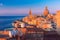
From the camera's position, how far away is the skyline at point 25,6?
197cm

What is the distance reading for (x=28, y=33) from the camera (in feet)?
6.47

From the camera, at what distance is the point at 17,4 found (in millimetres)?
1989

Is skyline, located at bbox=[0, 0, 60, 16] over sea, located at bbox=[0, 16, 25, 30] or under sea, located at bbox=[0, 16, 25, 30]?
over

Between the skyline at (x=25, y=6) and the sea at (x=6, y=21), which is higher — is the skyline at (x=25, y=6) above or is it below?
above

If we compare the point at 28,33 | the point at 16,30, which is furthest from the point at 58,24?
the point at 16,30

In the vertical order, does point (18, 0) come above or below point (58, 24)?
above

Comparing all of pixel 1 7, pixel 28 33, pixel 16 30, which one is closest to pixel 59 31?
pixel 28 33

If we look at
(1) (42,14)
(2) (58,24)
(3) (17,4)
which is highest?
(3) (17,4)

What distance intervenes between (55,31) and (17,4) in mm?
591

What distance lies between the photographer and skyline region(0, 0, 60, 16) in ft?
6.45

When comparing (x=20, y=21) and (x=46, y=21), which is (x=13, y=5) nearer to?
(x=20, y=21)

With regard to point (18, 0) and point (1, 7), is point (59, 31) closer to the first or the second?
point (18, 0)

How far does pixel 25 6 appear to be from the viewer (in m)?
2.00

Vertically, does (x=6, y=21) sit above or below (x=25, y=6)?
below
